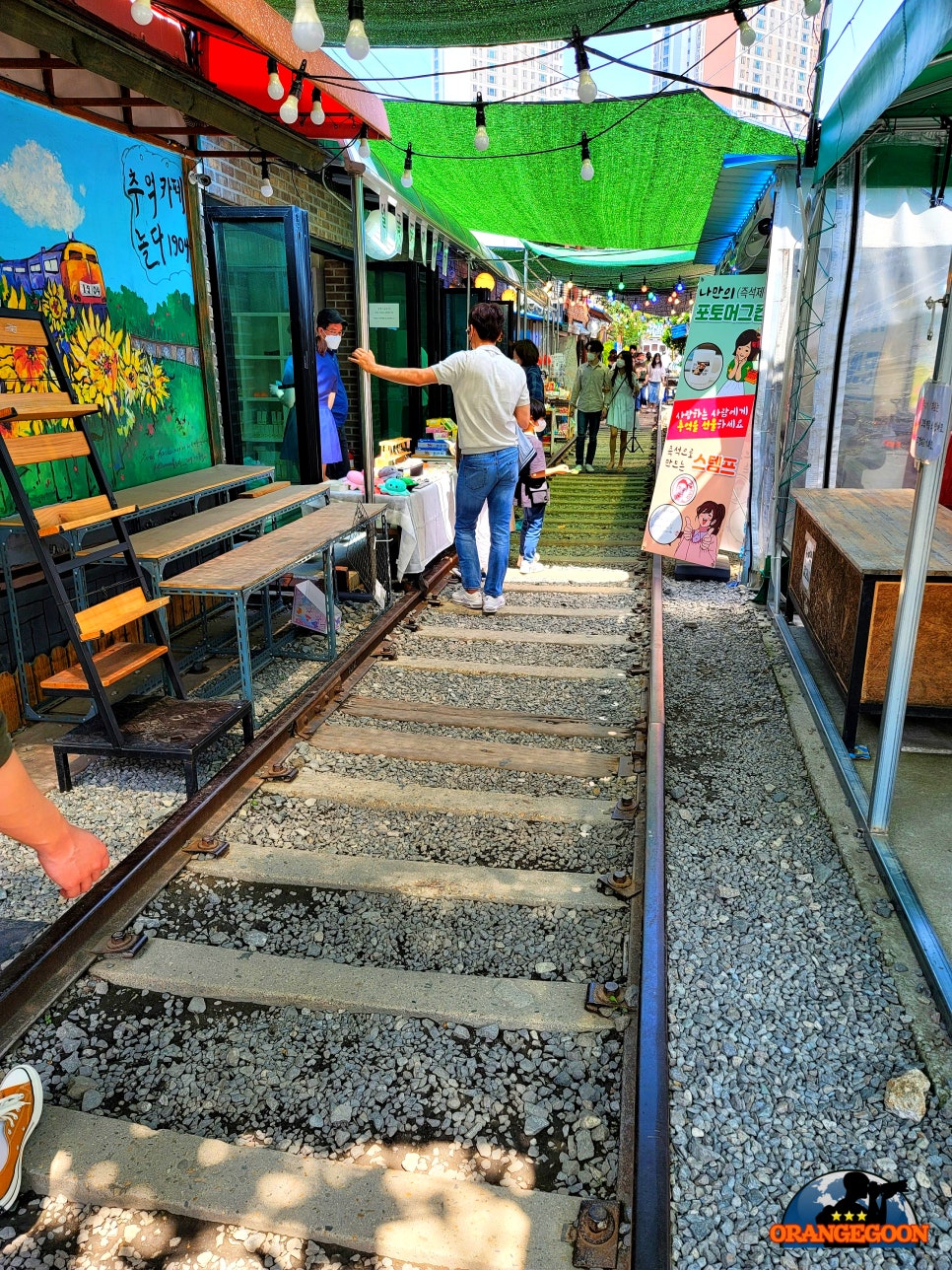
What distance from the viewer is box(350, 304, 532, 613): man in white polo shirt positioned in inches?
249

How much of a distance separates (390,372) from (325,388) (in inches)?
71.9

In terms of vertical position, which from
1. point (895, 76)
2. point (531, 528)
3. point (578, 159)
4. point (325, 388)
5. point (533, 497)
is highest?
point (578, 159)

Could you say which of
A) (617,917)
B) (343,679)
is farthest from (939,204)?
(617,917)

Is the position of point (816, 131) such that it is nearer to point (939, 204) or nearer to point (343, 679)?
point (939, 204)

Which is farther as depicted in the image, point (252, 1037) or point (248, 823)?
point (248, 823)

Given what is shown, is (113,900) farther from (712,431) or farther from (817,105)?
(817,105)

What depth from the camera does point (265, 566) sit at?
15.9 feet

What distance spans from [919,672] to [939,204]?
13.7 ft

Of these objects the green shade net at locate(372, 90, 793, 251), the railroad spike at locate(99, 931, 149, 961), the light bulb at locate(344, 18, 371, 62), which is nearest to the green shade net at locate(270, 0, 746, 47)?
the green shade net at locate(372, 90, 793, 251)

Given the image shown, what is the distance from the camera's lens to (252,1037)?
2.70 meters

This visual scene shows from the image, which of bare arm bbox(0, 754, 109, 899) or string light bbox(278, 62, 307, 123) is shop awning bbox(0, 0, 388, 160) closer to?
string light bbox(278, 62, 307, 123)

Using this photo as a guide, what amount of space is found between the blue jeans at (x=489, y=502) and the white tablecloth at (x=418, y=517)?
0.43 metres

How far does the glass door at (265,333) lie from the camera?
683 cm

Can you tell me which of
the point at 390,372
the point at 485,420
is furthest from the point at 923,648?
the point at 390,372
